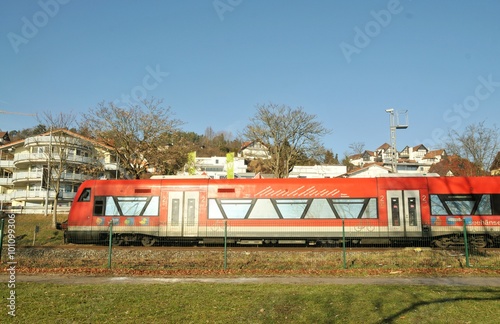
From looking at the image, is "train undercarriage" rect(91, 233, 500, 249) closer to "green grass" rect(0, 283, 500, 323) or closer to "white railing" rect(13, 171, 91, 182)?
"green grass" rect(0, 283, 500, 323)

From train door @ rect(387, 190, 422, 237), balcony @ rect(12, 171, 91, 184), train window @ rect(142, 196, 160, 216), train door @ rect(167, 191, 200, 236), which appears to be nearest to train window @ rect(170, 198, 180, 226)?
train door @ rect(167, 191, 200, 236)

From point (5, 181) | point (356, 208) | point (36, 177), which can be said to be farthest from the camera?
point (5, 181)

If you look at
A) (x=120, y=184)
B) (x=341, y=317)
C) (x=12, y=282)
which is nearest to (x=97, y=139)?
(x=120, y=184)

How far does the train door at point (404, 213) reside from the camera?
697 inches

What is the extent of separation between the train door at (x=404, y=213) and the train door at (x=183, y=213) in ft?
30.7

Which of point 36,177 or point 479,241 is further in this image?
point 36,177

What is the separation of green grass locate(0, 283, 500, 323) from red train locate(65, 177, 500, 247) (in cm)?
848

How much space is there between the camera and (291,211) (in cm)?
1836

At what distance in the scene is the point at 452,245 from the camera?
57.9 feet

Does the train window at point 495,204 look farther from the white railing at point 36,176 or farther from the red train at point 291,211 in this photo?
the white railing at point 36,176

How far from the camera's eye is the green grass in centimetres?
689

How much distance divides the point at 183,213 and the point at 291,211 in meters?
5.34

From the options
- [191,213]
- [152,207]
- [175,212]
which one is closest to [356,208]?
[191,213]

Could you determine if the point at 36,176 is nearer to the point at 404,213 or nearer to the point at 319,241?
the point at 319,241
